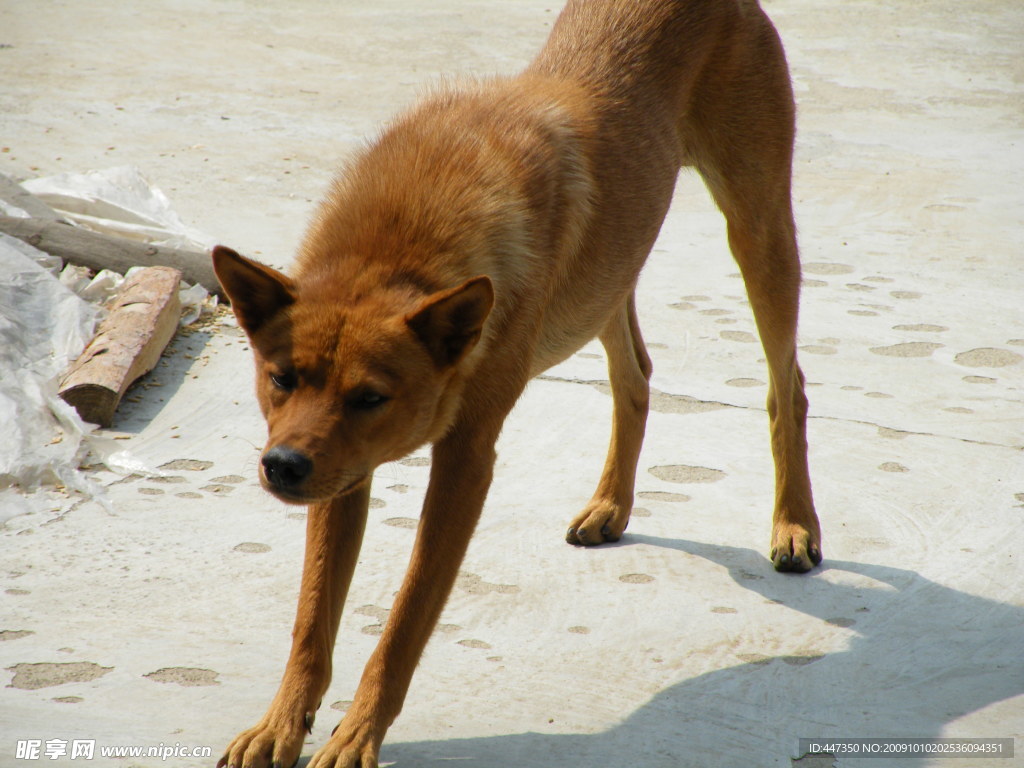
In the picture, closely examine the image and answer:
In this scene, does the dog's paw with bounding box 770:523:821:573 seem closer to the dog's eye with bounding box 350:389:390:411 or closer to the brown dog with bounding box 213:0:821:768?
the brown dog with bounding box 213:0:821:768

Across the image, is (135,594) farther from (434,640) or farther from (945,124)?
(945,124)

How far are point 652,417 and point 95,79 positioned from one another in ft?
24.4

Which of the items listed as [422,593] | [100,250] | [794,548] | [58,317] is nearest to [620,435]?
[794,548]

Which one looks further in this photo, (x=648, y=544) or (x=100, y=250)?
(x=100, y=250)

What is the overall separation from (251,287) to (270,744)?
3.69 ft

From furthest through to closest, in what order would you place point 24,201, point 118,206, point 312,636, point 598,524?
point 118,206 → point 24,201 → point 598,524 → point 312,636

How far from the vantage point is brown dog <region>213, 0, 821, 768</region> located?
267 cm

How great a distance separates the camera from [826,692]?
3.20 meters

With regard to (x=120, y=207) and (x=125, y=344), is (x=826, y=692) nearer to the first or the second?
(x=125, y=344)

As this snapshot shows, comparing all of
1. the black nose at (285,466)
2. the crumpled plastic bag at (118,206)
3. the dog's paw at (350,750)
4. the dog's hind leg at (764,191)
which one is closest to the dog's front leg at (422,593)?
the dog's paw at (350,750)

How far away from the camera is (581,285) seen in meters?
3.57

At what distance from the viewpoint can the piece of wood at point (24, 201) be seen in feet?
19.7

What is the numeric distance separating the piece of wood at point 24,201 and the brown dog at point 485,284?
333 cm

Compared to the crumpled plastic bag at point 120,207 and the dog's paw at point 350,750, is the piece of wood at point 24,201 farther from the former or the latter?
the dog's paw at point 350,750
